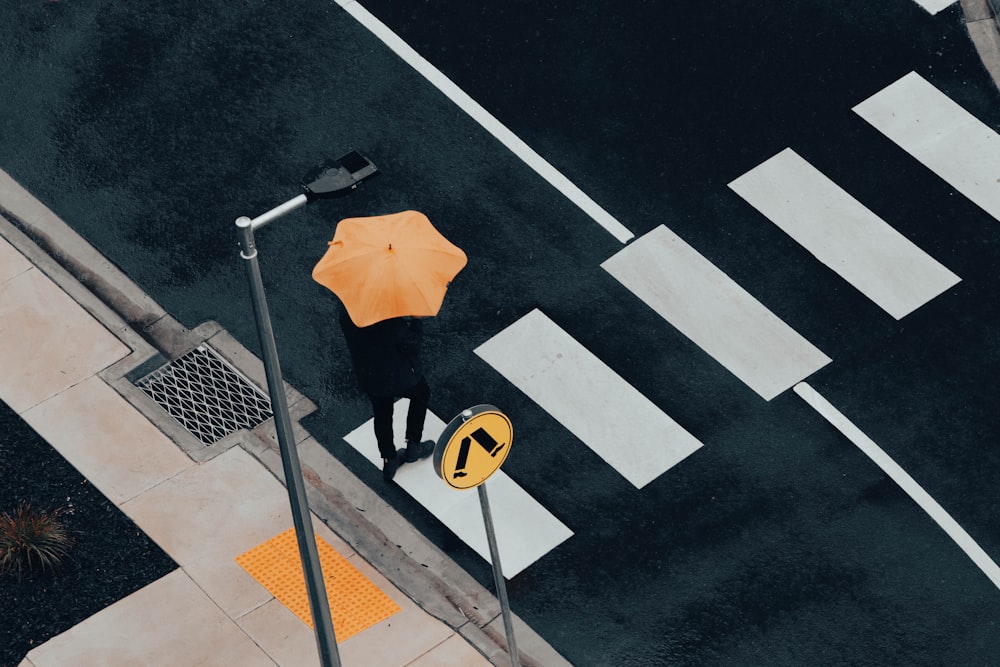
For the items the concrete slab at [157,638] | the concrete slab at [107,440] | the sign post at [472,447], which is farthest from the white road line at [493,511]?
the sign post at [472,447]

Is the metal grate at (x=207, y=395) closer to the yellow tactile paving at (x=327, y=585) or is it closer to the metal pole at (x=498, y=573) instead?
the yellow tactile paving at (x=327, y=585)

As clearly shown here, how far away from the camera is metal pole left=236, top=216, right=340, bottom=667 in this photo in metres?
8.91

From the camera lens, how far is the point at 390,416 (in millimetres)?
11867

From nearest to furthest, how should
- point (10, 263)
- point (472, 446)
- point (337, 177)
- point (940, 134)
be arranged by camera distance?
point (337, 177)
point (472, 446)
point (10, 263)
point (940, 134)

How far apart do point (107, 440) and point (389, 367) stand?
262cm

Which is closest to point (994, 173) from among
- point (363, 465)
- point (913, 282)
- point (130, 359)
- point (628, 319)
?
point (913, 282)

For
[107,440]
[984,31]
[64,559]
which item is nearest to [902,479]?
[984,31]

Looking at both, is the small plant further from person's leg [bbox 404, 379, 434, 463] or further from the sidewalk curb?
the sidewalk curb

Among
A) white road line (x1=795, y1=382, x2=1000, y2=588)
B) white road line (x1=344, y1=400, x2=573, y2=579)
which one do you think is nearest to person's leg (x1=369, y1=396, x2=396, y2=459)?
white road line (x1=344, y1=400, x2=573, y2=579)

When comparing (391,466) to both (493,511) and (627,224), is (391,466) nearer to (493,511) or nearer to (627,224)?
(493,511)

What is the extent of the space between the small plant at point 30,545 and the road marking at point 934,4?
907 centimetres

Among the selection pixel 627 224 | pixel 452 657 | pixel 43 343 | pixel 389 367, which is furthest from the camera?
pixel 627 224

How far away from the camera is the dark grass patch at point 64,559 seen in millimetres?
11508

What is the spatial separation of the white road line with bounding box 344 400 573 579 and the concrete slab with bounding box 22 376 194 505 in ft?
4.73
